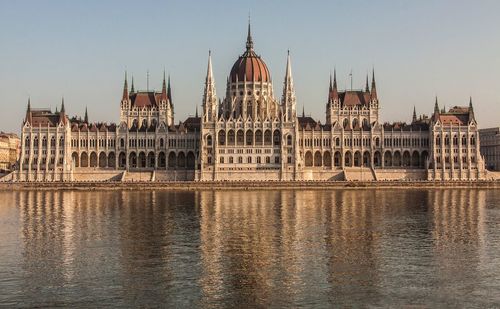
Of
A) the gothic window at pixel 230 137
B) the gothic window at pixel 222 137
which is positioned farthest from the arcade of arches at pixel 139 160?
the gothic window at pixel 230 137

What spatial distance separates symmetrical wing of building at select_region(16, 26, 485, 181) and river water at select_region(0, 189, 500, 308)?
5427cm

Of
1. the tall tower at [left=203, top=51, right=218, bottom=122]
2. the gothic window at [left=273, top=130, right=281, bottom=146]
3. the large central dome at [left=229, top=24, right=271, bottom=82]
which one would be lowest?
the gothic window at [left=273, top=130, right=281, bottom=146]

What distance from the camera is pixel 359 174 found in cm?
13338

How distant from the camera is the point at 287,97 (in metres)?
140

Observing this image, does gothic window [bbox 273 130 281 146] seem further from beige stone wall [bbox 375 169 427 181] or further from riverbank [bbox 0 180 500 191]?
beige stone wall [bbox 375 169 427 181]

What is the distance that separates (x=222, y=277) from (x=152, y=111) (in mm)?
119191

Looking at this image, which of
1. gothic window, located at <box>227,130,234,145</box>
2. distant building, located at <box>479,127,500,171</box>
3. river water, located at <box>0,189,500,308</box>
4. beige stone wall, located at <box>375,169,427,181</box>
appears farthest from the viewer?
distant building, located at <box>479,127,500,171</box>

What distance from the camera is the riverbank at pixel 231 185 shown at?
12188 cm

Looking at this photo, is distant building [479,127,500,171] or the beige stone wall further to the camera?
distant building [479,127,500,171]

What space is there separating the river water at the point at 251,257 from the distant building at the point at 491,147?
8997 cm

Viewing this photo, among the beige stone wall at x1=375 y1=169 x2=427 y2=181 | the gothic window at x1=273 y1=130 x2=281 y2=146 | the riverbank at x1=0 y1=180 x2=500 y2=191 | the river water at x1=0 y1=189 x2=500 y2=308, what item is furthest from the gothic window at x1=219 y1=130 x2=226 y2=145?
the river water at x1=0 y1=189 x2=500 y2=308

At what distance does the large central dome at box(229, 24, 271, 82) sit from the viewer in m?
146

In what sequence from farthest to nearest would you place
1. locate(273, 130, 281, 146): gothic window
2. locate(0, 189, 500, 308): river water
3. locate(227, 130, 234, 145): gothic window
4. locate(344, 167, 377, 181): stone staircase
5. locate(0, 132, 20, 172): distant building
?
locate(0, 132, 20, 172): distant building, locate(227, 130, 234, 145): gothic window, locate(273, 130, 281, 146): gothic window, locate(344, 167, 377, 181): stone staircase, locate(0, 189, 500, 308): river water

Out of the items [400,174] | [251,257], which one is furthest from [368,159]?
[251,257]
